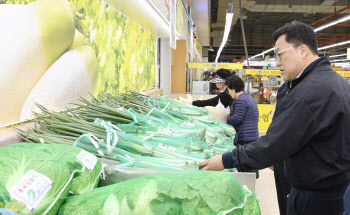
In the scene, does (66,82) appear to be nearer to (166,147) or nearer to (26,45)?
(26,45)

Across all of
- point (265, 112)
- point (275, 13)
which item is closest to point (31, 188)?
point (265, 112)

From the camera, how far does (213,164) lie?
66.1 inches

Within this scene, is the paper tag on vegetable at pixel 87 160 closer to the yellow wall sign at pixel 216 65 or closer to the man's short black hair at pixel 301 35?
the man's short black hair at pixel 301 35

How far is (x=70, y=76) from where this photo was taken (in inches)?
90.1

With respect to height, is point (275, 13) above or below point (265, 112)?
above

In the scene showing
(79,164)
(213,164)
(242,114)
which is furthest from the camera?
(242,114)

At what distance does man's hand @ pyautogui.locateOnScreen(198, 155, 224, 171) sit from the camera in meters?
1.67

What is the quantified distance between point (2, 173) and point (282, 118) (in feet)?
4.47

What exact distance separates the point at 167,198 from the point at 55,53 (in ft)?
5.10

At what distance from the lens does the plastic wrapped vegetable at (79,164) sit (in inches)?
39.2

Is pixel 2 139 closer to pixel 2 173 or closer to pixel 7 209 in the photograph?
pixel 2 173

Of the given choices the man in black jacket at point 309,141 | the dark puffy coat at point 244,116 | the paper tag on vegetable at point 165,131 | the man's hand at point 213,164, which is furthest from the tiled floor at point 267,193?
the man's hand at point 213,164

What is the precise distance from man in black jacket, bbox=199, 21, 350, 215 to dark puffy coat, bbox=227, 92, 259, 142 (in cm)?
223

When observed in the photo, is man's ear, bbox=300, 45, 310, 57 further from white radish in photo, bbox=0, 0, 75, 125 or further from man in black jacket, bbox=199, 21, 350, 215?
white radish in photo, bbox=0, 0, 75, 125
